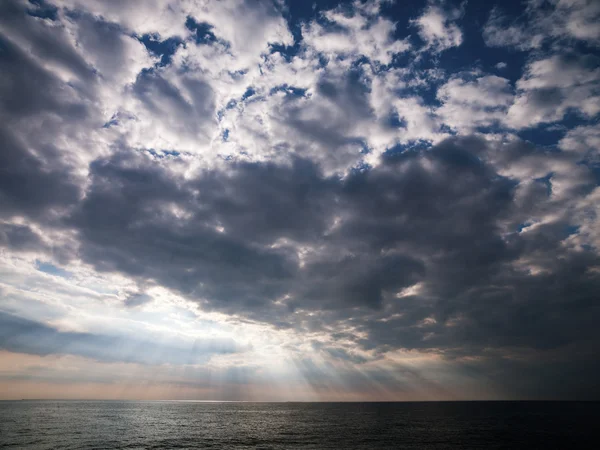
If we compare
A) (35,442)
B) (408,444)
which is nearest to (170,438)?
(35,442)

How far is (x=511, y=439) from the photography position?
82.8 metres

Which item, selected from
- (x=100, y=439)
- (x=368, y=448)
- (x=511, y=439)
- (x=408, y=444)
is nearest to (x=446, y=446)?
(x=408, y=444)

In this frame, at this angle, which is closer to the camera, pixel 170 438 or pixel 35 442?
pixel 35 442

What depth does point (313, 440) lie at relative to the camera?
3095 inches

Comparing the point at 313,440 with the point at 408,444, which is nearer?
the point at 408,444

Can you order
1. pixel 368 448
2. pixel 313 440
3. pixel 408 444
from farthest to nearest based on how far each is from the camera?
1. pixel 313 440
2. pixel 408 444
3. pixel 368 448

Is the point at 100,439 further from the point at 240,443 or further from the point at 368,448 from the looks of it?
the point at 368,448

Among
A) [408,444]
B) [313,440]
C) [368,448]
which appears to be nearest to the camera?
[368,448]

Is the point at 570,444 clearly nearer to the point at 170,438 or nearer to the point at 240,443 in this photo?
the point at 240,443

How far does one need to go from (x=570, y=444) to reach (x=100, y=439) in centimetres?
10578

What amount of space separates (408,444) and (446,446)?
7802 millimetres

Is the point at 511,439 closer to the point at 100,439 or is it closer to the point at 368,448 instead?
the point at 368,448

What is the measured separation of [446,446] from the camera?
7088 cm

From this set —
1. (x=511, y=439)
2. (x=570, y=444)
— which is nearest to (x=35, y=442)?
(x=511, y=439)
